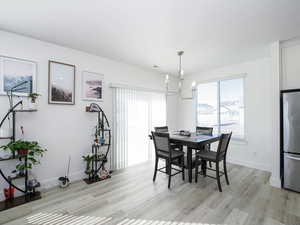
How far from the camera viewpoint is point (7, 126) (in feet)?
7.53

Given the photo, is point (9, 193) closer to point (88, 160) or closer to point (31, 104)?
point (88, 160)

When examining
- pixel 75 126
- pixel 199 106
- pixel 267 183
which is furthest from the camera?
pixel 199 106

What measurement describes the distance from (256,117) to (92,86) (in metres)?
4.00

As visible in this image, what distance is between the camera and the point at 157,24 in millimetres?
2105

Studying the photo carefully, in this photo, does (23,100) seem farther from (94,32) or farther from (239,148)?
(239,148)

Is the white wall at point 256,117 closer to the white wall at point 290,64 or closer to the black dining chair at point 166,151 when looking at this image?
the white wall at point 290,64

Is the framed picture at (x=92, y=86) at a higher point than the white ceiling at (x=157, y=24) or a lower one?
lower

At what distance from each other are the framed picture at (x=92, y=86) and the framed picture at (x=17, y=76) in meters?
0.84

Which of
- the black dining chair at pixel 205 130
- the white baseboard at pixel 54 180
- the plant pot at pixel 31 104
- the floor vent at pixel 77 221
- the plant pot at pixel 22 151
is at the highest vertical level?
the plant pot at pixel 31 104

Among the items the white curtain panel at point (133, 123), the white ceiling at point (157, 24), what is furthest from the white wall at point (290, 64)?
the white curtain panel at point (133, 123)

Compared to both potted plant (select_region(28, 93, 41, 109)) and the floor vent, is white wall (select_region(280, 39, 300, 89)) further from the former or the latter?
potted plant (select_region(28, 93, 41, 109))

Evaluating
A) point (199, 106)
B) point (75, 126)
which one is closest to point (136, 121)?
point (75, 126)

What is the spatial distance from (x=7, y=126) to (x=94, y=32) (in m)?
2.04

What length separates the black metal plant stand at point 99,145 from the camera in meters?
2.99
